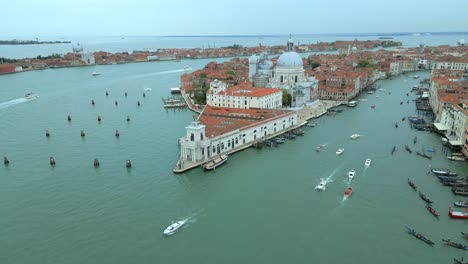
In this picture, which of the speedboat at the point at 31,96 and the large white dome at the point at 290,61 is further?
the speedboat at the point at 31,96

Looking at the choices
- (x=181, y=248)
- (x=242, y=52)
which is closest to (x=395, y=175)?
(x=181, y=248)

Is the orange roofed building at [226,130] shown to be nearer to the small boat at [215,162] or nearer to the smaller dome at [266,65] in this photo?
the small boat at [215,162]

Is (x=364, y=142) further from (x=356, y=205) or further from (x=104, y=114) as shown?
(x=104, y=114)

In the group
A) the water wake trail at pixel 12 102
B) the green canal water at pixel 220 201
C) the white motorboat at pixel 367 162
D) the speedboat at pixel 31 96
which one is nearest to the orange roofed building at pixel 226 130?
the green canal water at pixel 220 201

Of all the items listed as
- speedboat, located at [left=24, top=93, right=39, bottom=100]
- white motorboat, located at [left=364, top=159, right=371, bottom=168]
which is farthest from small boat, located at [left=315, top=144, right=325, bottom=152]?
speedboat, located at [left=24, top=93, right=39, bottom=100]

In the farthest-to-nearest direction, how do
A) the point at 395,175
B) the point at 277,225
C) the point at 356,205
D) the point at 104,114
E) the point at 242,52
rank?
the point at 242,52 < the point at 104,114 < the point at 395,175 < the point at 356,205 < the point at 277,225

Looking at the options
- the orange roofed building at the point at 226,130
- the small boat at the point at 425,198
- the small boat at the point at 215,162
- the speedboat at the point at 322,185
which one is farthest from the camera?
the orange roofed building at the point at 226,130

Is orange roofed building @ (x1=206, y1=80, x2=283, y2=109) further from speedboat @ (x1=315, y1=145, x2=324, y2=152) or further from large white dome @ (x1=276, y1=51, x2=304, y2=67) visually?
speedboat @ (x1=315, y1=145, x2=324, y2=152)
